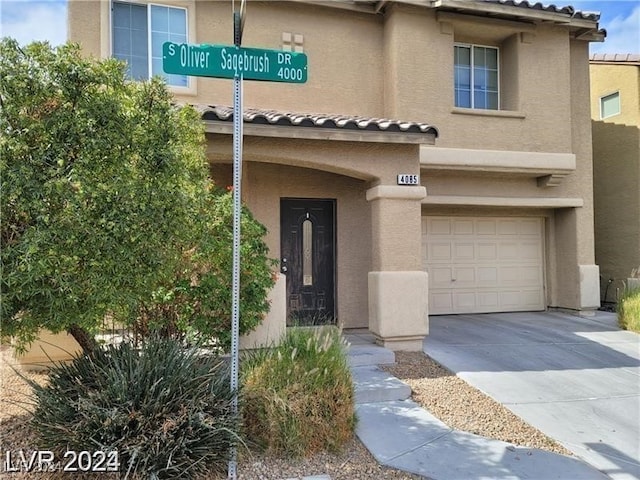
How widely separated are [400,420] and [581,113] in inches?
375

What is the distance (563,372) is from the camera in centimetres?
690

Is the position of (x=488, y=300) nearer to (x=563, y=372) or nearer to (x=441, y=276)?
(x=441, y=276)

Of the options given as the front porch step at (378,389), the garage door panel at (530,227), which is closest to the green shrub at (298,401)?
the front porch step at (378,389)

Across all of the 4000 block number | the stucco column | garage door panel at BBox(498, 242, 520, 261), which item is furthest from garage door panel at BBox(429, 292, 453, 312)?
the 4000 block number

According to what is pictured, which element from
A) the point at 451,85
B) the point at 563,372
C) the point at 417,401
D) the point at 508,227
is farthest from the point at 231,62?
the point at 508,227

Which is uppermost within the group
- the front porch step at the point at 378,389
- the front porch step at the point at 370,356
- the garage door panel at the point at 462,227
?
the garage door panel at the point at 462,227

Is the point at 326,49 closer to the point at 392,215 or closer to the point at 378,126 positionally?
the point at 378,126

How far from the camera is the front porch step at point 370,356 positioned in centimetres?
682

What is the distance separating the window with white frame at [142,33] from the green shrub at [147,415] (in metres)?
6.22

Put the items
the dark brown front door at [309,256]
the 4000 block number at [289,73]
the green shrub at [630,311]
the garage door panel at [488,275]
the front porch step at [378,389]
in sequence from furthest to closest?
the garage door panel at [488,275] < the green shrub at [630,311] < the dark brown front door at [309,256] < the front porch step at [378,389] < the 4000 block number at [289,73]

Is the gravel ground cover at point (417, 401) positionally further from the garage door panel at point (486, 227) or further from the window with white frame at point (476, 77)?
the window with white frame at point (476, 77)

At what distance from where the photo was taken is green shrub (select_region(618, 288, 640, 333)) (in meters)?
9.29

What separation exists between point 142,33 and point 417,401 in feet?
26.2

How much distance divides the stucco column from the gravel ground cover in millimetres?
402
